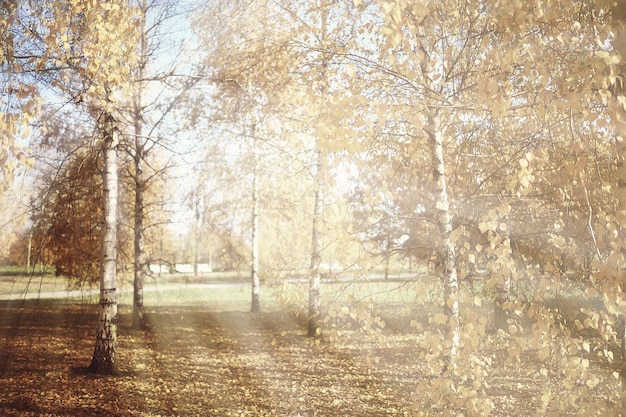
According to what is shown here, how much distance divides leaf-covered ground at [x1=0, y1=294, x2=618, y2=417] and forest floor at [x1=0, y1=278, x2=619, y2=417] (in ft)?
0.05

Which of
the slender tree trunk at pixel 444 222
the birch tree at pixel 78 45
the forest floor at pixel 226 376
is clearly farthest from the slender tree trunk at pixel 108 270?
the slender tree trunk at pixel 444 222

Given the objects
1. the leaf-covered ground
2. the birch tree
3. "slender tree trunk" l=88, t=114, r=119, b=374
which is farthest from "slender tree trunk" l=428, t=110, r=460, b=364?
"slender tree trunk" l=88, t=114, r=119, b=374

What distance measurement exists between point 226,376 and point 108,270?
250 centimetres

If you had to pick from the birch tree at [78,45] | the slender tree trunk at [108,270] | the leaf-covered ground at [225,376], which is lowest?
the leaf-covered ground at [225,376]

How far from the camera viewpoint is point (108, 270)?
685cm

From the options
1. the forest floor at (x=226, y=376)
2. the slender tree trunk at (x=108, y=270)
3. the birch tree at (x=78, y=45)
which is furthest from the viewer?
the slender tree trunk at (x=108, y=270)

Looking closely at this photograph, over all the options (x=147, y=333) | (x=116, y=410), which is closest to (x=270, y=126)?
(x=147, y=333)

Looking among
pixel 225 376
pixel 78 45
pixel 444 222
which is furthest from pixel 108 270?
pixel 444 222

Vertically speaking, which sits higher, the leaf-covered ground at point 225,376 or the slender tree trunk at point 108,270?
the slender tree trunk at point 108,270

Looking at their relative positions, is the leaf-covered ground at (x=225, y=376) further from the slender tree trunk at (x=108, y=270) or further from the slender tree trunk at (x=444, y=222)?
the slender tree trunk at (x=444, y=222)

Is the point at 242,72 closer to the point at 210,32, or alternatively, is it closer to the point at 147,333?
the point at 210,32

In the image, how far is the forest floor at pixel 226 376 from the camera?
19.4 feet

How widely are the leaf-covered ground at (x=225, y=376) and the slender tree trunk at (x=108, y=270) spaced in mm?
305

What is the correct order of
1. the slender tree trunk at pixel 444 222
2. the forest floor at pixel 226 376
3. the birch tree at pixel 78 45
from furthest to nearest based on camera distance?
the forest floor at pixel 226 376 → the birch tree at pixel 78 45 → the slender tree trunk at pixel 444 222
